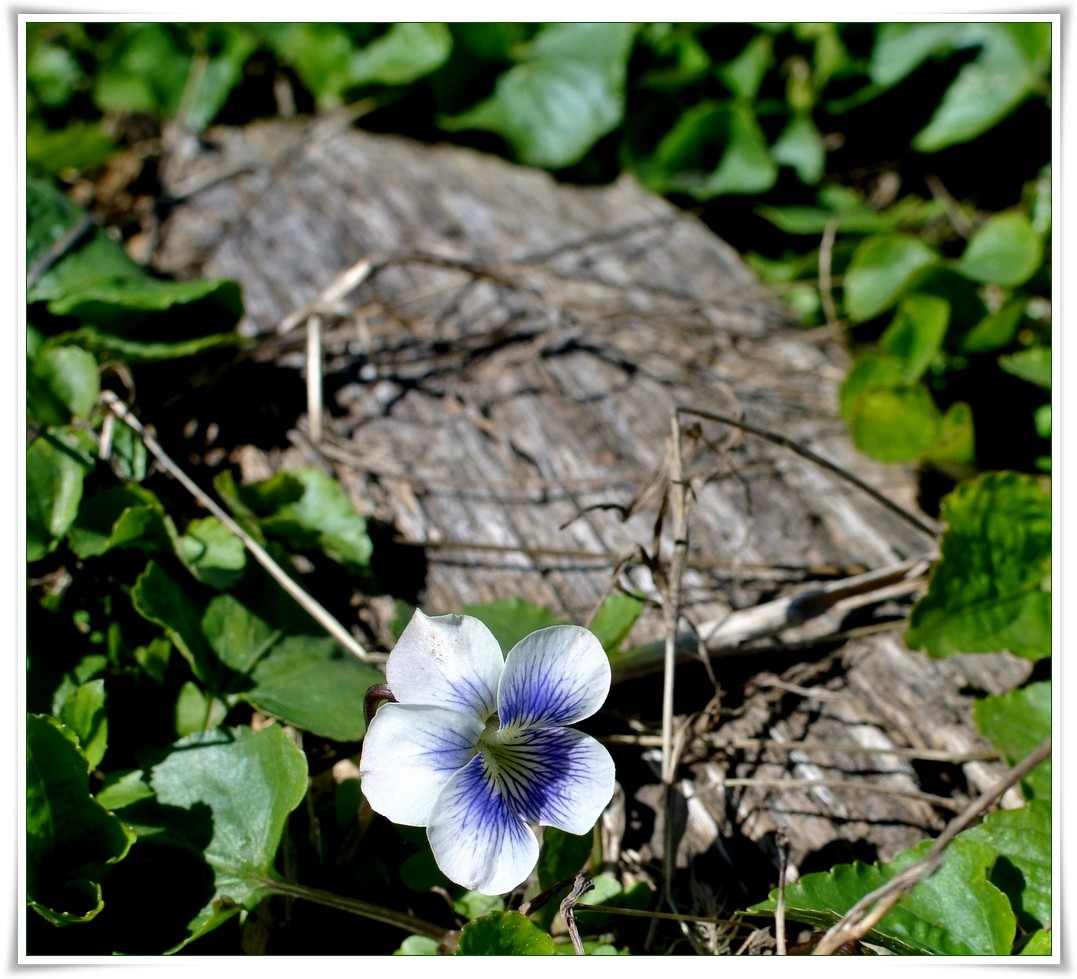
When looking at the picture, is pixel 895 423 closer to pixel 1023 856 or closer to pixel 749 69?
pixel 1023 856

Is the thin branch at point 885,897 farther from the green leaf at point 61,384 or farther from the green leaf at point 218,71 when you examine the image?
the green leaf at point 218,71

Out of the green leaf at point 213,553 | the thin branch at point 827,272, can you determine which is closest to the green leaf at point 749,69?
the thin branch at point 827,272

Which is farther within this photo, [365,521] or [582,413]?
[582,413]

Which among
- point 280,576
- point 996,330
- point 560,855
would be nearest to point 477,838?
point 560,855

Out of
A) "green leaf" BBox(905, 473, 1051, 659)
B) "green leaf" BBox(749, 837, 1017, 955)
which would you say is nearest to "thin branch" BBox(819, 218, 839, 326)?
"green leaf" BBox(905, 473, 1051, 659)

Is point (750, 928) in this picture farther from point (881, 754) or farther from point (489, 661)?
point (489, 661)

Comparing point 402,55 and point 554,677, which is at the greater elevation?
point 402,55

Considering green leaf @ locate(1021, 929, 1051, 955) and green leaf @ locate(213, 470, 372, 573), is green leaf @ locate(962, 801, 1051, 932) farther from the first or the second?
green leaf @ locate(213, 470, 372, 573)
